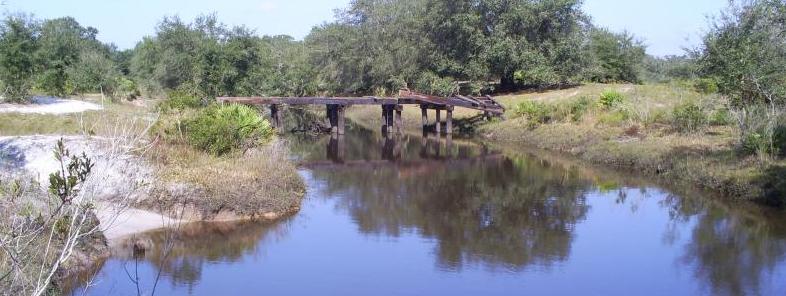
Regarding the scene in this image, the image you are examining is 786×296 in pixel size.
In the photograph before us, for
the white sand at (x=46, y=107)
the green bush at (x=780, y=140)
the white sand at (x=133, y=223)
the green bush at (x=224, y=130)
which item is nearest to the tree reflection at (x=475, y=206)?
the green bush at (x=224, y=130)

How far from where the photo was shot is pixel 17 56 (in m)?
30.7

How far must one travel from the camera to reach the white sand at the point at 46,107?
27.4 meters

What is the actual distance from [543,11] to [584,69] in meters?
4.72

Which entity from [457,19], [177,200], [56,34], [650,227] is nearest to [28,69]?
[56,34]

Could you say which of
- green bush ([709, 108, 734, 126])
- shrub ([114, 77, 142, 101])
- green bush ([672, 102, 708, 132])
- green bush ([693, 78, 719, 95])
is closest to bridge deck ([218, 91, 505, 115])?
green bush ([693, 78, 719, 95])

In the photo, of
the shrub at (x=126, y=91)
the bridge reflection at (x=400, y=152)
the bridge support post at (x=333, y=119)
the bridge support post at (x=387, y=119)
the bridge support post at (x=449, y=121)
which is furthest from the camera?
the shrub at (x=126, y=91)

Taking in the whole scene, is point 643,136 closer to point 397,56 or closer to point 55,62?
point 397,56

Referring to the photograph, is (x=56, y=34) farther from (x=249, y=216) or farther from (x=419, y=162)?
(x=249, y=216)

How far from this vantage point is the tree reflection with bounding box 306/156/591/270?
50.0 ft

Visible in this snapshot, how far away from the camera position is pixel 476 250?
1509 centimetres

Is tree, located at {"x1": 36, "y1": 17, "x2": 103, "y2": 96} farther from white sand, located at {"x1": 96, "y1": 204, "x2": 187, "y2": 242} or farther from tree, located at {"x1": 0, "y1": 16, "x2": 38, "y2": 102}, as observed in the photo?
white sand, located at {"x1": 96, "y1": 204, "x2": 187, "y2": 242}

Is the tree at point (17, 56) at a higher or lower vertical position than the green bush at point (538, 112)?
higher

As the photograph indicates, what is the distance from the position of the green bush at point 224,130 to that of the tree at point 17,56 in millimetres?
13164

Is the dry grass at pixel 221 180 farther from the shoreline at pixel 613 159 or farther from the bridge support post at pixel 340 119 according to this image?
the bridge support post at pixel 340 119
